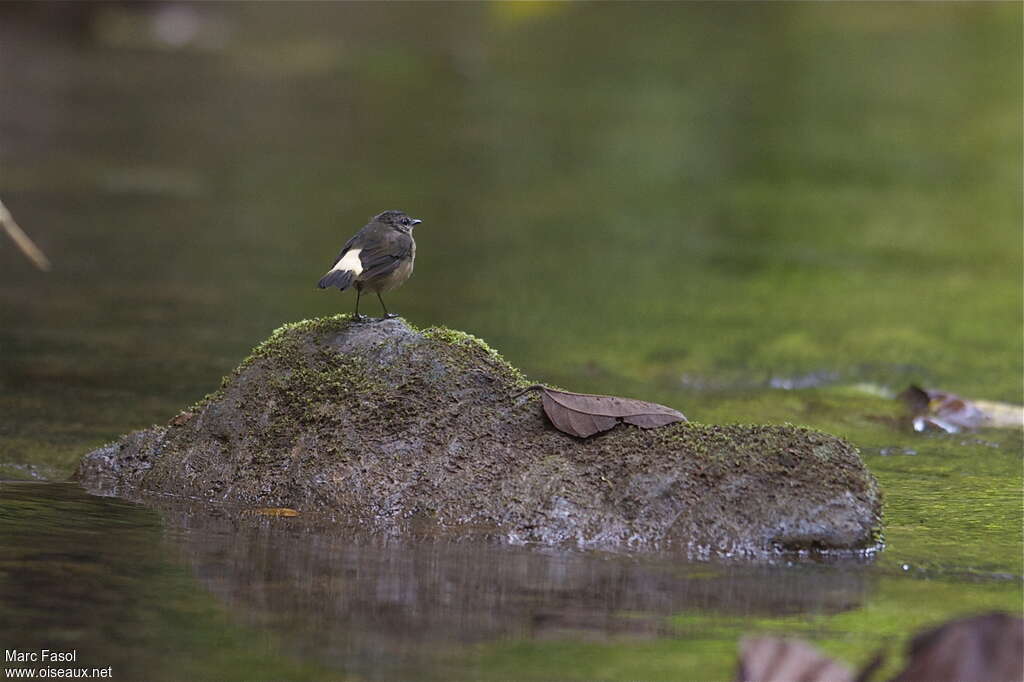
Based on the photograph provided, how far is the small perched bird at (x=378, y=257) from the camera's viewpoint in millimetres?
5117

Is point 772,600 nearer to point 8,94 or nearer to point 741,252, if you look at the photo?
point 741,252

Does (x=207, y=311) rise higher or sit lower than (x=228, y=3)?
lower

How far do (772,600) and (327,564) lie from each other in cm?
127

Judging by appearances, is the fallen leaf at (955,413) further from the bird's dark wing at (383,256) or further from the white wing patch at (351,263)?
the white wing patch at (351,263)

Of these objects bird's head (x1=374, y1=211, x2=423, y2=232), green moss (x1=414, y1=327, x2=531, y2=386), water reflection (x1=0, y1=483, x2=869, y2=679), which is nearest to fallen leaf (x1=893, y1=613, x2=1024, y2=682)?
water reflection (x1=0, y1=483, x2=869, y2=679)

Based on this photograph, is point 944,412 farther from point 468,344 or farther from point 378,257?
point 378,257

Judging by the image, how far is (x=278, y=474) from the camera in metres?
4.94

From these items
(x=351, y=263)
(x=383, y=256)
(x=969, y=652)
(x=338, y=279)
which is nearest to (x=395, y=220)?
(x=383, y=256)

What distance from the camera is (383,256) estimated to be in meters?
5.19

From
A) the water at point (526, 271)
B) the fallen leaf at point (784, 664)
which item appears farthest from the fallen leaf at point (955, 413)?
the fallen leaf at point (784, 664)

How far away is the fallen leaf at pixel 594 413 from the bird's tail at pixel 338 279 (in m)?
0.74

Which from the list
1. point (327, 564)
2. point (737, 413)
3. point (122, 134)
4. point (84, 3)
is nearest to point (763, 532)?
point (327, 564)

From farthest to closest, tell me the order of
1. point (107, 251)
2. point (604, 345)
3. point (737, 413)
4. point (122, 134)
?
point (122, 134) < point (107, 251) < point (604, 345) < point (737, 413)

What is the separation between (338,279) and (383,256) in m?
0.27
